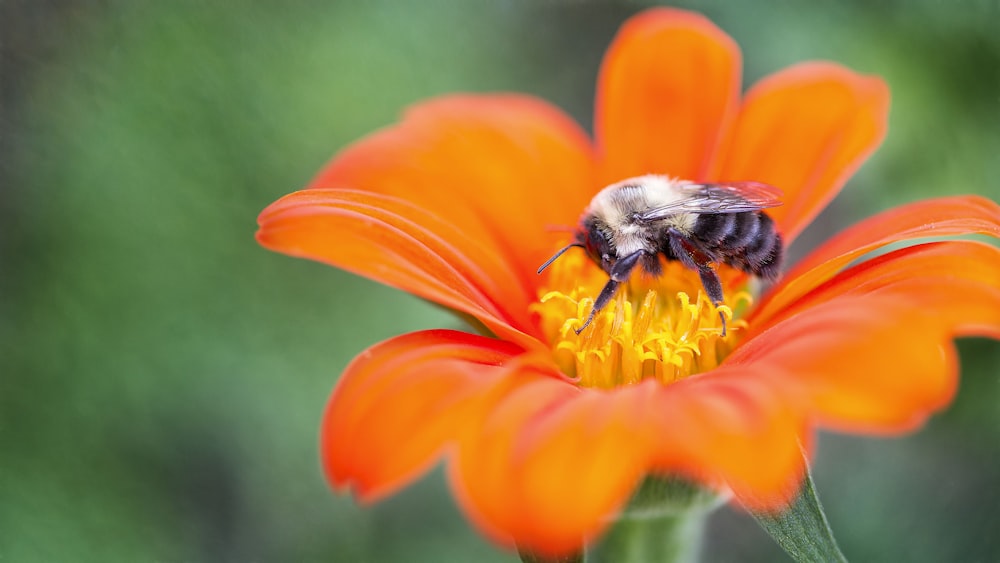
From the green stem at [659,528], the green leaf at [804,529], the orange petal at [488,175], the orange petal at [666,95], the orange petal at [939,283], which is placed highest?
the orange petal at [666,95]

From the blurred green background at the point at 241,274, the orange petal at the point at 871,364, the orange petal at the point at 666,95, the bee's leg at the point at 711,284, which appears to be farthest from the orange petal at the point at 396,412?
the blurred green background at the point at 241,274

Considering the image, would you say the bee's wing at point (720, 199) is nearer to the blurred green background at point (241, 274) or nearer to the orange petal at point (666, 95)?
the orange petal at point (666, 95)

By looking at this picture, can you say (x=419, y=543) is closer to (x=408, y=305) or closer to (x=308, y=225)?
(x=408, y=305)

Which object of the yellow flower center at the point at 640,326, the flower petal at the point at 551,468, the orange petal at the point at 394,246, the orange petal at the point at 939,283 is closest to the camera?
the flower petal at the point at 551,468

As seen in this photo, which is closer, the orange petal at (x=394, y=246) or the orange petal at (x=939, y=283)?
the orange petal at (x=939, y=283)

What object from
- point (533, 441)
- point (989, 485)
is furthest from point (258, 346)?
point (989, 485)

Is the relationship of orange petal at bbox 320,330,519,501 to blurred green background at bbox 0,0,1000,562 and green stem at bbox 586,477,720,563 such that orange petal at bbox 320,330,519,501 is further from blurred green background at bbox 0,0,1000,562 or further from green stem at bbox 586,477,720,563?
blurred green background at bbox 0,0,1000,562

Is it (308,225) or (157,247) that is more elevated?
(157,247)

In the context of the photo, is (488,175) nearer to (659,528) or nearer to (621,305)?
(621,305)
